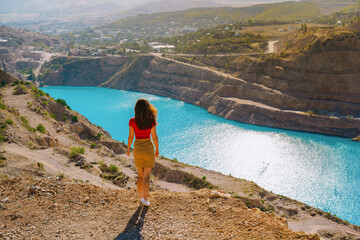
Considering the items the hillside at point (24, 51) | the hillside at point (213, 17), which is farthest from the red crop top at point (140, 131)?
the hillside at point (213, 17)

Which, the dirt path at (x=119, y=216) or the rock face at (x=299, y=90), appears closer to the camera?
the dirt path at (x=119, y=216)

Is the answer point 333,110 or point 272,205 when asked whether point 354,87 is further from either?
point 272,205

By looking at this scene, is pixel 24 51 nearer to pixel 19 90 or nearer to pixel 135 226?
pixel 19 90

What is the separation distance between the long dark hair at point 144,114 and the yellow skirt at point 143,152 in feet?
1.31

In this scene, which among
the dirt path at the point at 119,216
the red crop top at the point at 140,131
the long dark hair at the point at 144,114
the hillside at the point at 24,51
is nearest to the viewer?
the dirt path at the point at 119,216

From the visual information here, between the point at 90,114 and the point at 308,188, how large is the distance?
151 ft

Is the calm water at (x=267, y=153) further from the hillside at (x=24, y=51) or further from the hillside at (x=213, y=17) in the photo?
the hillside at (x=213, y=17)

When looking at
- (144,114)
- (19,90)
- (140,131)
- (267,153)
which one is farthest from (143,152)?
(267,153)

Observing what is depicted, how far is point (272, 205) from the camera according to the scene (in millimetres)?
26000

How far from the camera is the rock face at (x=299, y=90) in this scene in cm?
5106

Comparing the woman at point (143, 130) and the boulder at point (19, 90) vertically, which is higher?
the woman at point (143, 130)

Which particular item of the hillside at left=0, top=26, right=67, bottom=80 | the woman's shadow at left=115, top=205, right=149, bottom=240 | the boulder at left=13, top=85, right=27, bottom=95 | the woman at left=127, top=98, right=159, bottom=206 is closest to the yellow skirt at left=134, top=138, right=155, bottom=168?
the woman at left=127, top=98, right=159, bottom=206

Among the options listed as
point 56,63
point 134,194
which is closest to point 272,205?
point 134,194

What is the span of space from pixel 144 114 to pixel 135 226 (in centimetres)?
280
